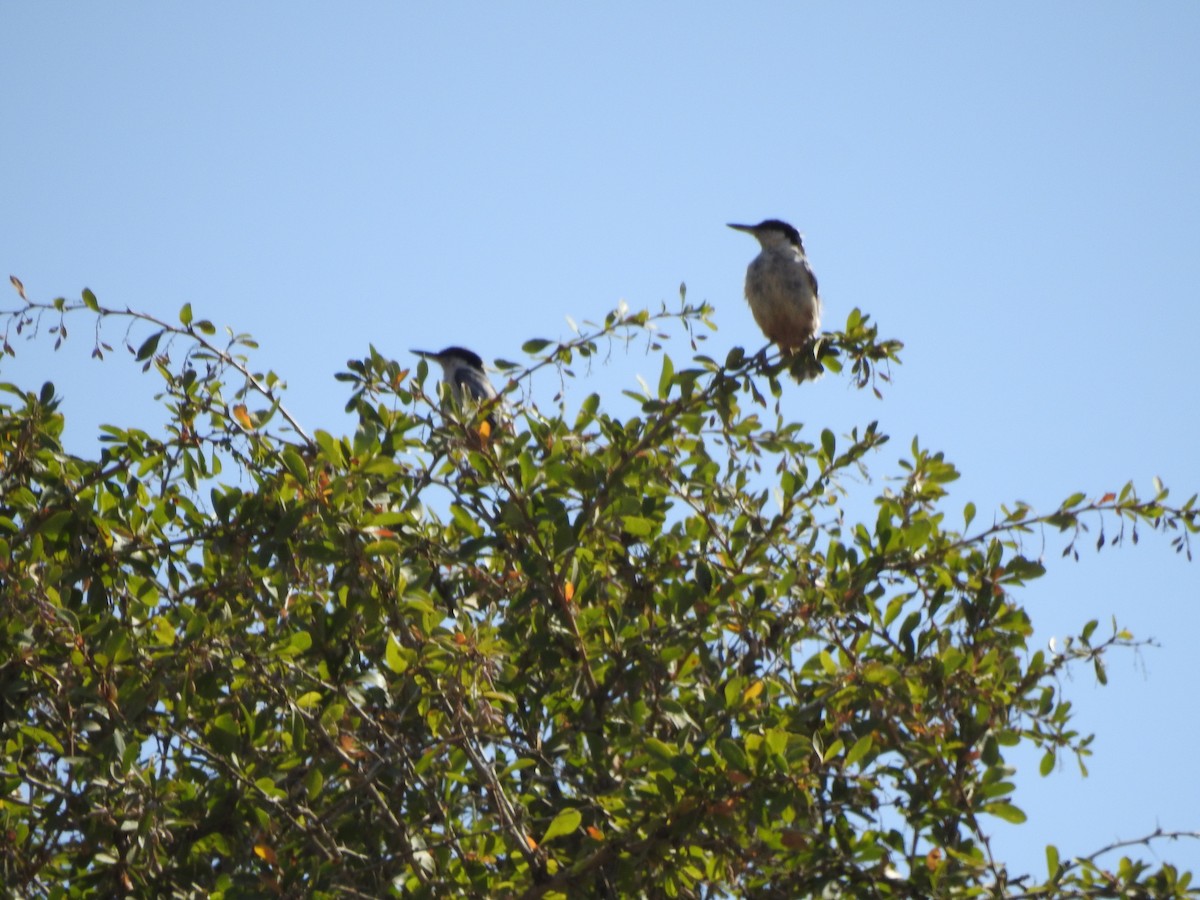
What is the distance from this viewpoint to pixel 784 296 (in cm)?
877

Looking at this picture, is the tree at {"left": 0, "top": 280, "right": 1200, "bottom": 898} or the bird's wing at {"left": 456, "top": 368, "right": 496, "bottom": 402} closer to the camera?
the tree at {"left": 0, "top": 280, "right": 1200, "bottom": 898}

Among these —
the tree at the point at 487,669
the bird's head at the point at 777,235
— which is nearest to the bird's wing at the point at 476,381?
the bird's head at the point at 777,235

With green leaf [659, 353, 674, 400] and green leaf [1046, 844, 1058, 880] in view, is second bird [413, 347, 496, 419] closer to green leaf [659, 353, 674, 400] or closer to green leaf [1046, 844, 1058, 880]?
green leaf [659, 353, 674, 400]

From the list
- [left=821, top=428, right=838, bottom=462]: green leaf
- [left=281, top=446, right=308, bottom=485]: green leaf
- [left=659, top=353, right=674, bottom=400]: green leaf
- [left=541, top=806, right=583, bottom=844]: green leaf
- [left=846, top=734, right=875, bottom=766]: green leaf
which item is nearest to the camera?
[left=541, top=806, right=583, bottom=844]: green leaf

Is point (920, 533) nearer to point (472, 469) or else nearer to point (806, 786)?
point (806, 786)

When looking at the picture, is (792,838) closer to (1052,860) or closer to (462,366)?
(1052,860)

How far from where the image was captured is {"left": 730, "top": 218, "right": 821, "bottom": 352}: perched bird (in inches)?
345

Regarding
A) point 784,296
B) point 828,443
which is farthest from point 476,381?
point 828,443

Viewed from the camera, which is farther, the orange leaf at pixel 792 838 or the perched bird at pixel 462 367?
the perched bird at pixel 462 367

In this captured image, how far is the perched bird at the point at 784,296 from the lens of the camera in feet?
28.8

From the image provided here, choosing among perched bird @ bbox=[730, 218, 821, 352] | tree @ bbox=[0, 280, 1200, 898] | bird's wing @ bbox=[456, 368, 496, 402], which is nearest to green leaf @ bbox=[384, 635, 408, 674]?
tree @ bbox=[0, 280, 1200, 898]

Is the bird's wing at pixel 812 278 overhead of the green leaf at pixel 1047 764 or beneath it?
overhead

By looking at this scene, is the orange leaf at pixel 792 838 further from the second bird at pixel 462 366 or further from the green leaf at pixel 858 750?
the second bird at pixel 462 366

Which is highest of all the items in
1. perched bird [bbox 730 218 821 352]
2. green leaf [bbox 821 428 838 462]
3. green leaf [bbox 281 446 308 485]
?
perched bird [bbox 730 218 821 352]
